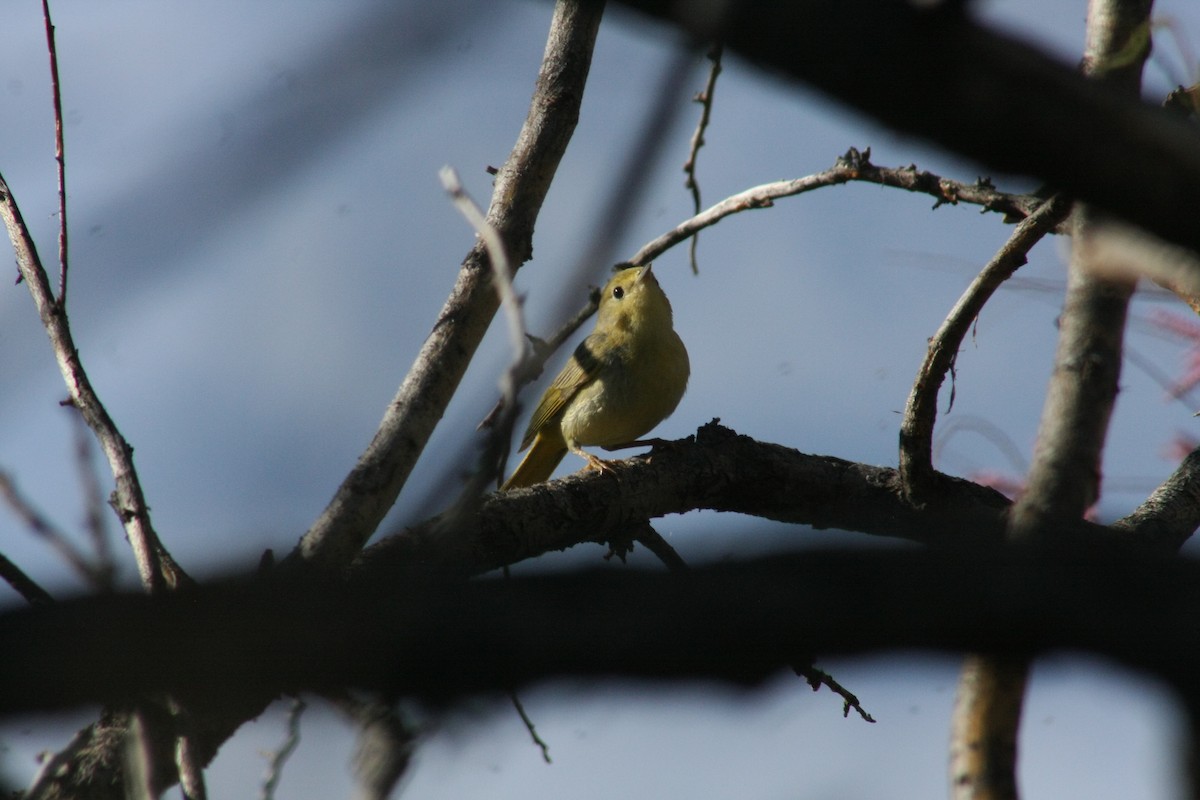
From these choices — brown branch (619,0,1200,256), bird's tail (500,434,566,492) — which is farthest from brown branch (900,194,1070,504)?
bird's tail (500,434,566,492)

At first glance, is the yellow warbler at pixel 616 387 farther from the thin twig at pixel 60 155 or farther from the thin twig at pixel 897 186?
the thin twig at pixel 60 155

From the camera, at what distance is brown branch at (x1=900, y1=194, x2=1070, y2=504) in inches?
147

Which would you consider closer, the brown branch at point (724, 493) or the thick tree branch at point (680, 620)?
the thick tree branch at point (680, 620)

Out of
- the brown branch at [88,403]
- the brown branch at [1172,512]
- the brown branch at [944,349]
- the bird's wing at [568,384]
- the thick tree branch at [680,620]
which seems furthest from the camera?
the bird's wing at [568,384]

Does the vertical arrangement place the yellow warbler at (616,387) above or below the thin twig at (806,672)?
above

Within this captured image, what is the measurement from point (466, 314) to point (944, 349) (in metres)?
1.77

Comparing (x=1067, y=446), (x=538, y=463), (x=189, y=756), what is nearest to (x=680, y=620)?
(x=1067, y=446)

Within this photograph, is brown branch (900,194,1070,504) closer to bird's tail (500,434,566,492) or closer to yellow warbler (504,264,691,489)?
yellow warbler (504,264,691,489)

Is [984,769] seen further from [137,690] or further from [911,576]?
[137,690]

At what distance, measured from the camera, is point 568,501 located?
408 cm

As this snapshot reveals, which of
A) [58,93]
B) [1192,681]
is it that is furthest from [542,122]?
[1192,681]

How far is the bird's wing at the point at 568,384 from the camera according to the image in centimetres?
706

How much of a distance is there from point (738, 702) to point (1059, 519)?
0.86 meters

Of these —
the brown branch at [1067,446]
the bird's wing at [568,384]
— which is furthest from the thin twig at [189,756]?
the bird's wing at [568,384]
